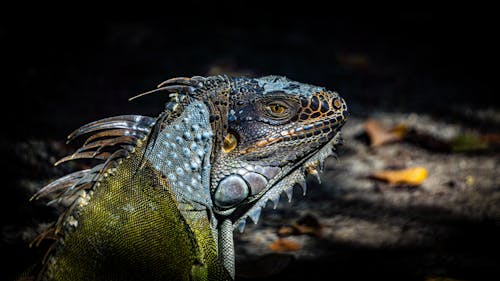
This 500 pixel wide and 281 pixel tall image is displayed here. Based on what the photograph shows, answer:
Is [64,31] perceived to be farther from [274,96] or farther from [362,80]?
[274,96]

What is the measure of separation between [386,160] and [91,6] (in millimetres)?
4700

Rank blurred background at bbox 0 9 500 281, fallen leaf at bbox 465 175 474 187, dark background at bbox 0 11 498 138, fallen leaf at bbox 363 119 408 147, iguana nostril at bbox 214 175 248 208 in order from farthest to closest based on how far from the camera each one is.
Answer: dark background at bbox 0 11 498 138 < fallen leaf at bbox 363 119 408 147 < fallen leaf at bbox 465 175 474 187 < blurred background at bbox 0 9 500 281 < iguana nostril at bbox 214 175 248 208

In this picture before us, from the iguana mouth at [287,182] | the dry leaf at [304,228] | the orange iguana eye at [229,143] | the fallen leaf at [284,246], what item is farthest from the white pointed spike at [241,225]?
the dry leaf at [304,228]

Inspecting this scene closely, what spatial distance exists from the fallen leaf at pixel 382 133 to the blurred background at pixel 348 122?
1 centimetres

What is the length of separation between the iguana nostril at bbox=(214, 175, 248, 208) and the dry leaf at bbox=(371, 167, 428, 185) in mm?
1906

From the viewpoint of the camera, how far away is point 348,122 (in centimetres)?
498

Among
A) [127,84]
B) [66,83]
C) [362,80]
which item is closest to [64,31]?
[66,83]

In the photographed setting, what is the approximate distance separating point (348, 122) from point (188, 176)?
2933 mm

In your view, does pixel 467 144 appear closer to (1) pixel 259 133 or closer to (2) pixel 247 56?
(1) pixel 259 133

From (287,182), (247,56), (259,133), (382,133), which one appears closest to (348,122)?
(382,133)

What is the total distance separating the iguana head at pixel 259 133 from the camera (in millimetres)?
2367

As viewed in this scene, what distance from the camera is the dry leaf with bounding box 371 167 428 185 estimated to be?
3930 mm

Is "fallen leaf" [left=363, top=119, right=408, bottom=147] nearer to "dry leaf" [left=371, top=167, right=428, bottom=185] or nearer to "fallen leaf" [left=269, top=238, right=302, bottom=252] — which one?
"dry leaf" [left=371, top=167, right=428, bottom=185]

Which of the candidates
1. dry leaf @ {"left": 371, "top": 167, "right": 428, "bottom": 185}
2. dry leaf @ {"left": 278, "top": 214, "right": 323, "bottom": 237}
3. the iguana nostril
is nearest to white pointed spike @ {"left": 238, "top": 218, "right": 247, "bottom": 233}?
the iguana nostril
